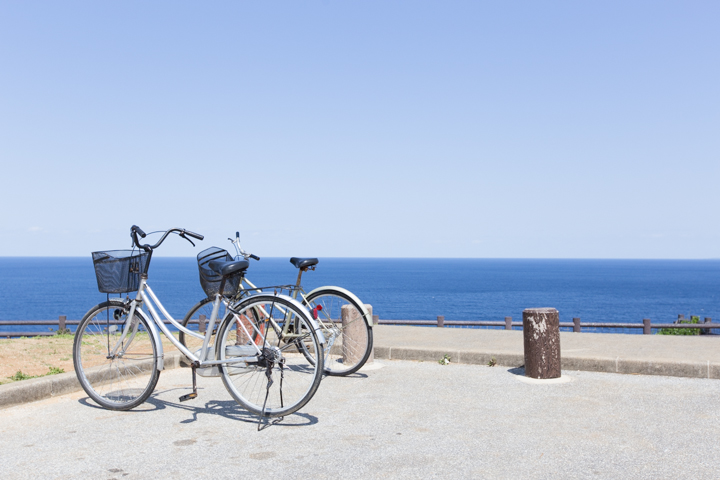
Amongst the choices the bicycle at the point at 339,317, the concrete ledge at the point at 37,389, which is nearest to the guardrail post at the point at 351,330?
the bicycle at the point at 339,317

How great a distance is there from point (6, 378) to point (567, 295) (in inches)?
4698

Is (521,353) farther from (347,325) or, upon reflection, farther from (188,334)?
(188,334)

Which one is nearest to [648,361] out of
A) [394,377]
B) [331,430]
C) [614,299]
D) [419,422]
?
[394,377]

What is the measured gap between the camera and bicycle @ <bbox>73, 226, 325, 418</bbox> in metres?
5.02

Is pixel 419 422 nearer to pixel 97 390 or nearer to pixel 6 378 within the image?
pixel 97 390

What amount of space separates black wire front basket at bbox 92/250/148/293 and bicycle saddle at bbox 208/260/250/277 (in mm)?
712

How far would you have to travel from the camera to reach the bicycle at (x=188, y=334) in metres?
5.02

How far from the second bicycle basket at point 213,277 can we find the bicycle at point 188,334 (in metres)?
0.04

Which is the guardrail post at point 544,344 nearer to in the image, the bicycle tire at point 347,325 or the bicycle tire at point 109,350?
the bicycle tire at point 347,325

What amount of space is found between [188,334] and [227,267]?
4.21 ft

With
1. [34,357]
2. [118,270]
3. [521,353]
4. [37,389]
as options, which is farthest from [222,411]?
[34,357]

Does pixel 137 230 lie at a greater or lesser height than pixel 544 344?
greater

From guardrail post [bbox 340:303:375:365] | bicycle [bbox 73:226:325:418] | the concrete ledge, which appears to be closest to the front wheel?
bicycle [bbox 73:226:325:418]

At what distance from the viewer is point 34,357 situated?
10.8 m
